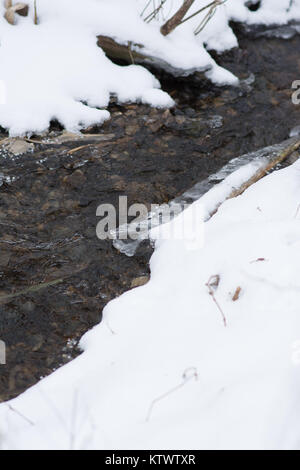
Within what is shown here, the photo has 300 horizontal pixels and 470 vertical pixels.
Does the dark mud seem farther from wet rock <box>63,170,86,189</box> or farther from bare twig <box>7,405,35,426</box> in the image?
bare twig <box>7,405,35,426</box>

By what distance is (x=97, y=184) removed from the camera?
338 cm

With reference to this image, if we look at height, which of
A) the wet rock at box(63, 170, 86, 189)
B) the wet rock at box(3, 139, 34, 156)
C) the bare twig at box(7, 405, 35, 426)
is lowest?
the bare twig at box(7, 405, 35, 426)

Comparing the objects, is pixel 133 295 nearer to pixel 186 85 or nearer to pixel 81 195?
pixel 81 195

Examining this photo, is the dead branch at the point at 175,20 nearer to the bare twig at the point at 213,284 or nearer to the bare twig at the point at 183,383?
the bare twig at the point at 213,284

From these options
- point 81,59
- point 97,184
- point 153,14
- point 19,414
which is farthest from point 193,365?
point 153,14

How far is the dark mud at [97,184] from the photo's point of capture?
255 centimetres

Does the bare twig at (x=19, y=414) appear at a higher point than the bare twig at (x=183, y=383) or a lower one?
lower

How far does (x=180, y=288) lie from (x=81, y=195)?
1.23m

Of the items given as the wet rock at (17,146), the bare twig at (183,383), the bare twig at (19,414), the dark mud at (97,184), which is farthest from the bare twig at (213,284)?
the wet rock at (17,146)

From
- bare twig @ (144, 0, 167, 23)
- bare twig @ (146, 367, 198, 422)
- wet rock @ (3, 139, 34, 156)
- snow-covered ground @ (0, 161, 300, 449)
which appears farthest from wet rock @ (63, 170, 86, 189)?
bare twig @ (146, 367, 198, 422)

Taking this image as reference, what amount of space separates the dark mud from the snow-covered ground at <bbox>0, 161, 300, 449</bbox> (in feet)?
0.97

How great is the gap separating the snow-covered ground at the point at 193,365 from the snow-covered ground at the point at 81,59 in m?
1.74

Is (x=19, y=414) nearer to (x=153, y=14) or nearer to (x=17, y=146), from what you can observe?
(x=17, y=146)

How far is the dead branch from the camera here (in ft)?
13.1
